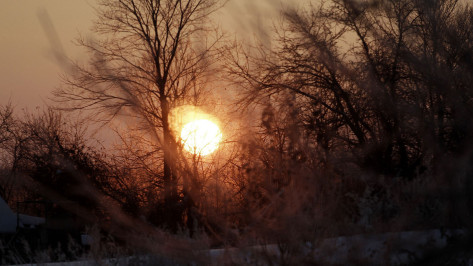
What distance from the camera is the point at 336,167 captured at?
9.81 meters

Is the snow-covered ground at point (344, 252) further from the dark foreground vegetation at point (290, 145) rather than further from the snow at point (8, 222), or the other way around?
the snow at point (8, 222)

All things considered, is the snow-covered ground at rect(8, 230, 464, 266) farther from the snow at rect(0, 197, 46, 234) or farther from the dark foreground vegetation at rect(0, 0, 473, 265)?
the snow at rect(0, 197, 46, 234)

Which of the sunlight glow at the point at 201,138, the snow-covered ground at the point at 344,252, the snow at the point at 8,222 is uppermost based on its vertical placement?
the sunlight glow at the point at 201,138

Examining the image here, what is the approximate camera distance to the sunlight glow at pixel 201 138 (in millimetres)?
18500

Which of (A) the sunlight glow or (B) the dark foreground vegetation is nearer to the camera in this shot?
(B) the dark foreground vegetation

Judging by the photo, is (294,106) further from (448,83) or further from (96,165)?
(96,165)

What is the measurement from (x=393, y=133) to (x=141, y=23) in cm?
1476

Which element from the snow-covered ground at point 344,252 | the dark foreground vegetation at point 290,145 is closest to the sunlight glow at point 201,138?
the dark foreground vegetation at point 290,145

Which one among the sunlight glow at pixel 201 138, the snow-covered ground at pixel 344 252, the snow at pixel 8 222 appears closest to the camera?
the snow-covered ground at pixel 344 252

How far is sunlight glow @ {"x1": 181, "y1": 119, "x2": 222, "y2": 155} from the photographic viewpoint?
60.7 feet

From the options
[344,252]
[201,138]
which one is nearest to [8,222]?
[201,138]

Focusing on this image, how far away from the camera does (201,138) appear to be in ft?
61.6

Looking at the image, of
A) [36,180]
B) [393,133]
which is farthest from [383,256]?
[36,180]

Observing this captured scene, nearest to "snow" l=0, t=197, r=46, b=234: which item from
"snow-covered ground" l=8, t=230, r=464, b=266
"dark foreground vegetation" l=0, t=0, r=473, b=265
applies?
Answer: "dark foreground vegetation" l=0, t=0, r=473, b=265
